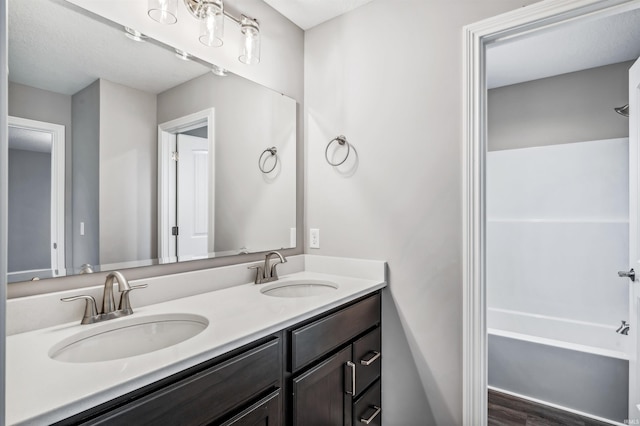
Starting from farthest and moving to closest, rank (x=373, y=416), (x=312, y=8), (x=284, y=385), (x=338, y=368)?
(x=312, y=8) → (x=373, y=416) → (x=338, y=368) → (x=284, y=385)

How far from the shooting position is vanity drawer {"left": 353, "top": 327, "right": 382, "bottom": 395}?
1457 mm

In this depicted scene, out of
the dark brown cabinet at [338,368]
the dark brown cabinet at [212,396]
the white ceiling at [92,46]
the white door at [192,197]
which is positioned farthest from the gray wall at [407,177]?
the dark brown cabinet at [212,396]

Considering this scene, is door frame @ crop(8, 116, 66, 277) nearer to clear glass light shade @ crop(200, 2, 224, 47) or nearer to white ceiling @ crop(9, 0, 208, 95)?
white ceiling @ crop(9, 0, 208, 95)

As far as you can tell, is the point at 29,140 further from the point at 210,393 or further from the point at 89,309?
the point at 210,393

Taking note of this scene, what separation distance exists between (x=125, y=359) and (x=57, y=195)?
0.62 metres

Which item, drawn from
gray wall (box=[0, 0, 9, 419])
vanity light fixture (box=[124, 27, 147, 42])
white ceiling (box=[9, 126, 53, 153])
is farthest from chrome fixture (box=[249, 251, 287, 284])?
gray wall (box=[0, 0, 9, 419])

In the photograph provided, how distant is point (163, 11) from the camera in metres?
1.21

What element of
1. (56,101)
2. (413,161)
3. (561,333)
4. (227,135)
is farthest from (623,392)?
(56,101)

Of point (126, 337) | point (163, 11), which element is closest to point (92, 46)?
point (163, 11)

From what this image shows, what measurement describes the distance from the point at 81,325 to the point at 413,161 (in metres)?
1.49

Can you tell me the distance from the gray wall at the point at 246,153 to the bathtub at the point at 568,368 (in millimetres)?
1836

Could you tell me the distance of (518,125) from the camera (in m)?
2.84

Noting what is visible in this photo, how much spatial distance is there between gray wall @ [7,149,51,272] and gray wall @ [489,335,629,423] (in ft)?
8.78

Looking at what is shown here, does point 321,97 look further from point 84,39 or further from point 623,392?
point 623,392
